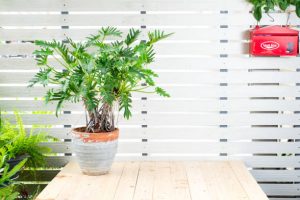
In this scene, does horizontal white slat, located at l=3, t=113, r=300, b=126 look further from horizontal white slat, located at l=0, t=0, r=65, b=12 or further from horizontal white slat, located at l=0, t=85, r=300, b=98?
horizontal white slat, located at l=0, t=0, r=65, b=12

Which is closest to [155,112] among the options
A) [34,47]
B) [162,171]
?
[162,171]

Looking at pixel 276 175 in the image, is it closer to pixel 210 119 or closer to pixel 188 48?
pixel 210 119

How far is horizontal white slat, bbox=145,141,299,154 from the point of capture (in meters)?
3.81

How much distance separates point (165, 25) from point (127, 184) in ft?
4.47

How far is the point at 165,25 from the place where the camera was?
366cm

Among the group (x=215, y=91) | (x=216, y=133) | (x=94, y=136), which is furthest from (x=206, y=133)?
(x=94, y=136)

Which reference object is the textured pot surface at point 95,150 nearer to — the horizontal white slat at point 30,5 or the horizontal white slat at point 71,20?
the horizontal white slat at point 71,20

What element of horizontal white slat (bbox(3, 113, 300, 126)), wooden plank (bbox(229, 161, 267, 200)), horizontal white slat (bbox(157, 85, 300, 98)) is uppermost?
horizontal white slat (bbox(157, 85, 300, 98))

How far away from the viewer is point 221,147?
382 centimetres

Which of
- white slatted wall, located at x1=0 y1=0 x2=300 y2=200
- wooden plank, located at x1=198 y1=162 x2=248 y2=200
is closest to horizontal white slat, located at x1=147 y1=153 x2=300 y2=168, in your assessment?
white slatted wall, located at x1=0 y1=0 x2=300 y2=200

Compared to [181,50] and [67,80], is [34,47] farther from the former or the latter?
[181,50]

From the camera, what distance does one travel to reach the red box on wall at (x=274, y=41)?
357 cm

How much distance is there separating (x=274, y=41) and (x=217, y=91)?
62 centimetres

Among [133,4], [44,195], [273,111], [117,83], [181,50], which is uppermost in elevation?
[133,4]
